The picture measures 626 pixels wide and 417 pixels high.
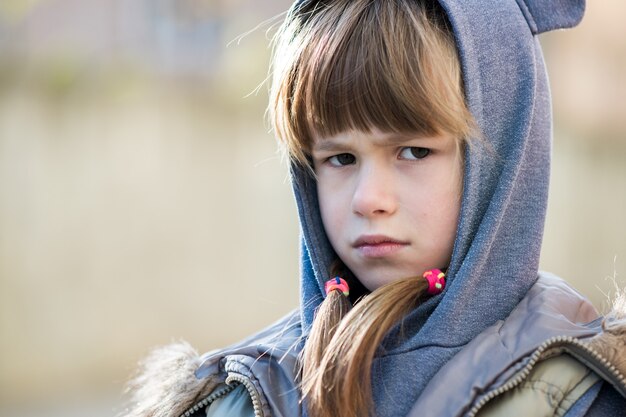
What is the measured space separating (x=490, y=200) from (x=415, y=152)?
161 mm

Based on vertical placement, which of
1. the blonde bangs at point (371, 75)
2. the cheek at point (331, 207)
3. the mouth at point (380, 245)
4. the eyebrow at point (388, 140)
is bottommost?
the mouth at point (380, 245)

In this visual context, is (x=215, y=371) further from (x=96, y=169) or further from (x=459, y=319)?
(x=96, y=169)

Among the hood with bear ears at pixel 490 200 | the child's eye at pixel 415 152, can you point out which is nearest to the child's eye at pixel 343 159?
the child's eye at pixel 415 152

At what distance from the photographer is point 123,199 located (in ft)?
20.5

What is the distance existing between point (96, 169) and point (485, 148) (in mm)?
4795

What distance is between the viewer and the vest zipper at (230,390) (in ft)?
5.57

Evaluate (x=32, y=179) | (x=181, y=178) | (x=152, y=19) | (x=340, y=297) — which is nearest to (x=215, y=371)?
(x=340, y=297)

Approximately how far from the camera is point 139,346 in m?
6.24

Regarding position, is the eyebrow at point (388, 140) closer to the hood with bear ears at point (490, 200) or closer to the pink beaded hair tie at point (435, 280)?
the hood with bear ears at point (490, 200)

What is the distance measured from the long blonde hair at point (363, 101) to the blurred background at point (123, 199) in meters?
4.06

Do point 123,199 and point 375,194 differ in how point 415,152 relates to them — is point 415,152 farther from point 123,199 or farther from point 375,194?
point 123,199

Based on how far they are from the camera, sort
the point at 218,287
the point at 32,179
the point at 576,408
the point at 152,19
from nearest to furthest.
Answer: the point at 576,408, the point at 32,179, the point at 218,287, the point at 152,19

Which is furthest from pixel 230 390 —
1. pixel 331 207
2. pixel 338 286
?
pixel 331 207

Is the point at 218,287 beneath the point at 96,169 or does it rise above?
beneath
